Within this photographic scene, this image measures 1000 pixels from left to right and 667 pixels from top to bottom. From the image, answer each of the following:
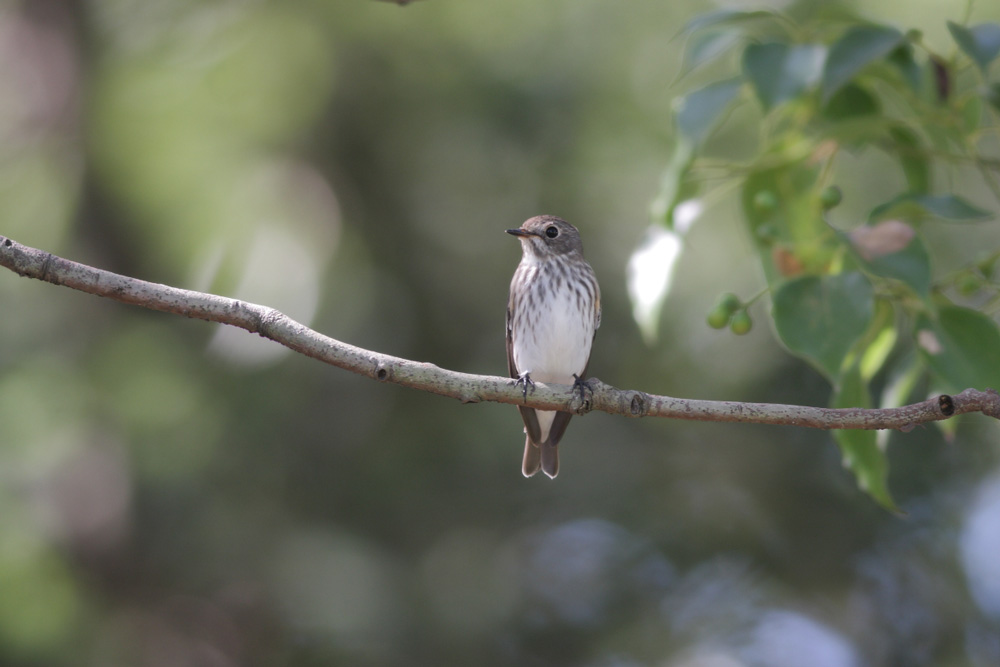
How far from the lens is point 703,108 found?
251cm

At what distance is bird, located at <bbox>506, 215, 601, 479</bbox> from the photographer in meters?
4.19

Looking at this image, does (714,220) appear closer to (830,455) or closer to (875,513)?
(830,455)

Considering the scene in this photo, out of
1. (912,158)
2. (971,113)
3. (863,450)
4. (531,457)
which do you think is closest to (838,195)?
(912,158)

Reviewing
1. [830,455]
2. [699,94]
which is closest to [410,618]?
[830,455]

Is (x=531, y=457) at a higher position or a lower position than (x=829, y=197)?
lower

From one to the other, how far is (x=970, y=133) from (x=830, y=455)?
324 centimetres

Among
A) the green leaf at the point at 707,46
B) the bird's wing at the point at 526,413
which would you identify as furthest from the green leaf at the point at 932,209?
the bird's wing at the point at 526,413

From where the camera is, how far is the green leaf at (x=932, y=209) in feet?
7.57

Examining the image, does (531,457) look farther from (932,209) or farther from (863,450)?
(932,209)

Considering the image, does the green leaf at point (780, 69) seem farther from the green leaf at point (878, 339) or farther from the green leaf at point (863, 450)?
the green leaf at point (863, 450)

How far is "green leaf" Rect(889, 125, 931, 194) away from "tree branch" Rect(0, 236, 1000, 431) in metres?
0.89

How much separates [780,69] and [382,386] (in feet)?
11.6

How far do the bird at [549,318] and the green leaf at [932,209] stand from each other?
1909mm

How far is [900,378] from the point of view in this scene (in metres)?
2.70
